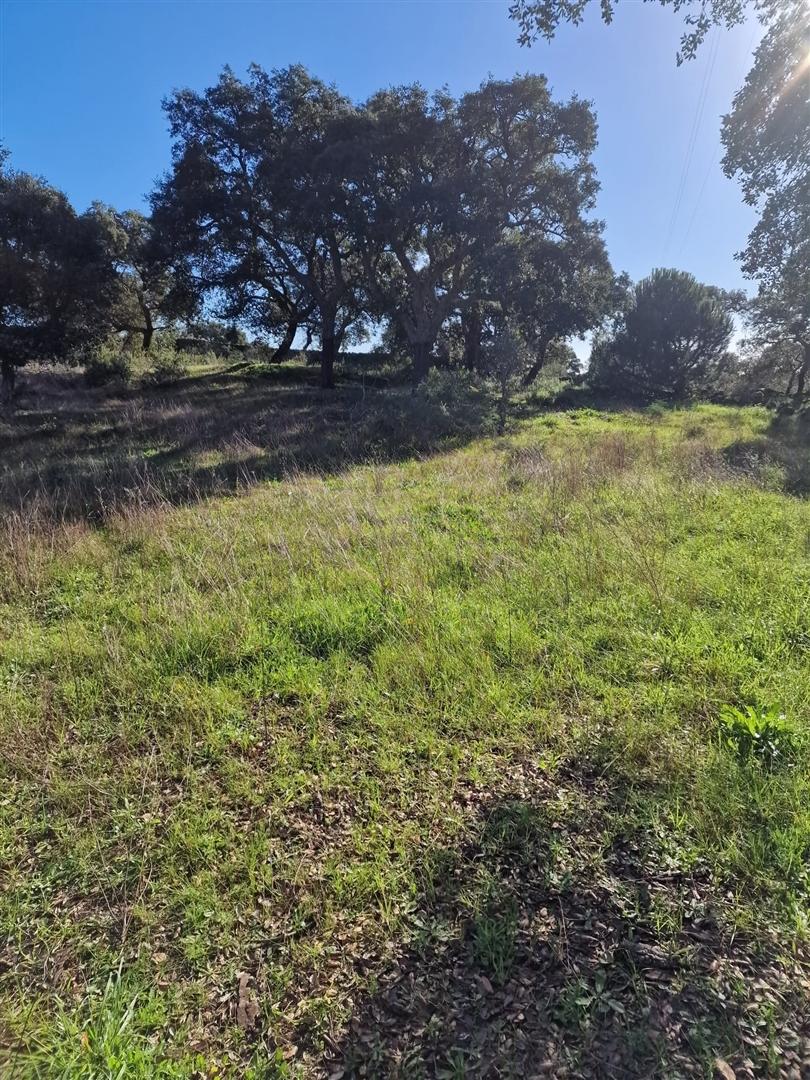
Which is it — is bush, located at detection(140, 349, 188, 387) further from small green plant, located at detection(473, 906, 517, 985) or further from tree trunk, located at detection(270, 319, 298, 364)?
small green plant, located at detection(473, 906, 517, 985)

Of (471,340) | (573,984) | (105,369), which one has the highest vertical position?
(471,340)

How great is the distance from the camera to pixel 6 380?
1955 centimetres

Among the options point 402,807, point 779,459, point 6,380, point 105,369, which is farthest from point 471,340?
point 402,807

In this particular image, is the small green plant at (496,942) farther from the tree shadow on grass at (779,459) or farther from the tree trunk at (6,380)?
the tree trunk at (6,380)

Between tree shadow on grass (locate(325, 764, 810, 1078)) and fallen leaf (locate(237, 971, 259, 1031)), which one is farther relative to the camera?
fallen leaf (locate(237, 971, 259, 1031))

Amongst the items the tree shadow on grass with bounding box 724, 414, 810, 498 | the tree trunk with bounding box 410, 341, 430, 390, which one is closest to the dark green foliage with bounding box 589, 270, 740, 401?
the tree trunk with bounding box 410, 341, 430, 390

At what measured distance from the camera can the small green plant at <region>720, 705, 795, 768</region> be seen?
249cm

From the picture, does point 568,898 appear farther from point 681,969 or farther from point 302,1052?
point 302,1052

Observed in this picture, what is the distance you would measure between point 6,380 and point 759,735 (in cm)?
2608

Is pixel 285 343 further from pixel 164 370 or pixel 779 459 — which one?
→ pixel 779 459

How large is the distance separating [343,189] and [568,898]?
22097mm

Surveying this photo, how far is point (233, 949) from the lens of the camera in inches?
72.6

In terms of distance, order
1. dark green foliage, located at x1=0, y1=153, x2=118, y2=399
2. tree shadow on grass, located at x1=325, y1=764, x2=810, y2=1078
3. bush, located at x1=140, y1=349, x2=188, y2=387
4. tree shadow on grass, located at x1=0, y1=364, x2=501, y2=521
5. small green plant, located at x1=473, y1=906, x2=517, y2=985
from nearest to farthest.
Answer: tree shadow on grass, located at x1=325, y1=764, x2=810, y2=1078, small green plant, located at x1=473, y1=906, x2=517, y2=985, tree shadow on grass, located at x1=0, y1=364, x2=501, y2=521, dark green foliage, located at x1=0, y1=153, x2=118, y2=399, bush, located at x1=140, y1=349, x2=188, y2=387

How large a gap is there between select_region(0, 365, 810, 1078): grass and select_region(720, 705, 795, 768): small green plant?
39 millimetres
